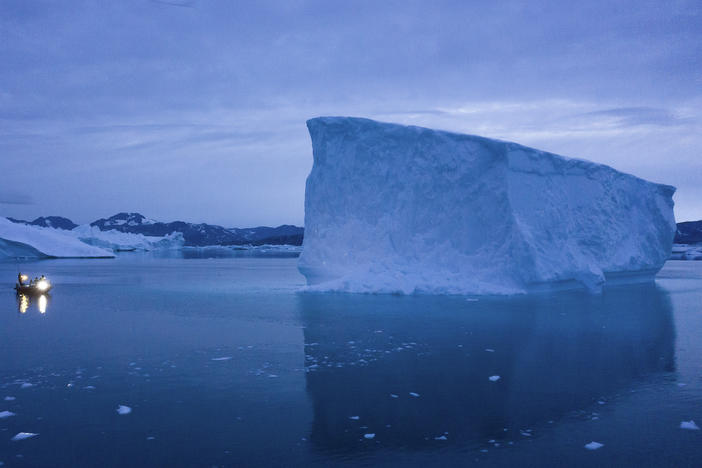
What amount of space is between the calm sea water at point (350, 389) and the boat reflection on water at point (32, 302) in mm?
1586

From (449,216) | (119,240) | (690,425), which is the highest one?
(449,216)

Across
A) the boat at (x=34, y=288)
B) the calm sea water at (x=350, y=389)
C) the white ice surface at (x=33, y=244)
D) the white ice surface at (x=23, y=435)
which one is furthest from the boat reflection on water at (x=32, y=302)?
the white ice surface at (x=33, y=244)

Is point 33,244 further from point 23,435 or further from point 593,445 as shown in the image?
point 593,445

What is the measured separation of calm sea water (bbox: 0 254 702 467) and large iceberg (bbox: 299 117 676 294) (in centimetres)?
475

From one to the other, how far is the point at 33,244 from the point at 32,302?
122 ft

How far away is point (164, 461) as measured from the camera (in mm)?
4012

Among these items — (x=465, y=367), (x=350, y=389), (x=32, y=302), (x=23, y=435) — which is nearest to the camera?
(x=23, y=435)

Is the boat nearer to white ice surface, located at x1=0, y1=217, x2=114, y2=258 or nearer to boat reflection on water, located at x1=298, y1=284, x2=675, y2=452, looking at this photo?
boat reflection on water, located at x1=298, y1=284, x2=675, y2=452

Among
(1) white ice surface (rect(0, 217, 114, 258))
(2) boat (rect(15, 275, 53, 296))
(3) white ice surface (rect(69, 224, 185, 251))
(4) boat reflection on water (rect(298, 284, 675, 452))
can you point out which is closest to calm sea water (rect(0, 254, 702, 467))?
(4) boat reflection on water (rect(298, 284, 675, 452))

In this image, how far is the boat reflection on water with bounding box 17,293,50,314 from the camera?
1316 centimetres

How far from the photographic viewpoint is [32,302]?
14711 mm

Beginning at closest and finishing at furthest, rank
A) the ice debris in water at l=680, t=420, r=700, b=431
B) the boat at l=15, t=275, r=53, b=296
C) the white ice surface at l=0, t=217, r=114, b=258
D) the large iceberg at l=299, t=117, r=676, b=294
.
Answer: the ice debris in water at l=680, t=420, r=700, b=431 < the large iceberg at l=299, t=117, r=676, b=294 < the boat at l=15, t=275, r=53, b=296 < the white ice surface at l=0, t=217, r=114, b=258

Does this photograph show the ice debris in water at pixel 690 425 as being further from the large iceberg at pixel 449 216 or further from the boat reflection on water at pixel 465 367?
the large iceberg at pixel 449 216

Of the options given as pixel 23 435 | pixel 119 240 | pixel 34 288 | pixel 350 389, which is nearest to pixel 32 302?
pixel 34 288
